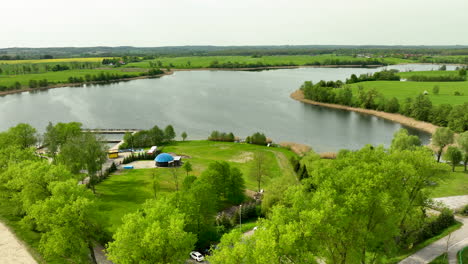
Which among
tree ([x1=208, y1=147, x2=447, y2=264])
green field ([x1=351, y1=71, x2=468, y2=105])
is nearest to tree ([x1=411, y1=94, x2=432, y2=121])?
green field ([x1=351, y1=71, x2=468, y2=105])

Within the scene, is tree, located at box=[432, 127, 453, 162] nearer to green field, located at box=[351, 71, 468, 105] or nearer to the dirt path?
green field, located at box=[351, 71, 468, 105]

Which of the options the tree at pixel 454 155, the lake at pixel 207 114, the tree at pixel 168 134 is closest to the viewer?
the tree at pixel 454 155

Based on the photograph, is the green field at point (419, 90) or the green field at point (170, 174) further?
the green field at point (419, 90)

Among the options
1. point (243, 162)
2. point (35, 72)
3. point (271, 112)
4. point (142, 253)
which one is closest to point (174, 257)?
point (142, 253)

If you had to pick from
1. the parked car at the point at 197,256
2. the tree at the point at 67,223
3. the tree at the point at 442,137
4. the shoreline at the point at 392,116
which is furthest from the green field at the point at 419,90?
the tree at the point at 67,223

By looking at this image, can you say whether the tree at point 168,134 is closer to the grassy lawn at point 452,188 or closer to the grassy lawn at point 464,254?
the grassy lawn at point 452,188

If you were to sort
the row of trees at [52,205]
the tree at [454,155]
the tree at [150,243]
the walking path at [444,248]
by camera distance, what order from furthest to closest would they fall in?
the tree at [454,155], the walking path at [444,248], the row of trees at [52,205], the tree at [150,243]
